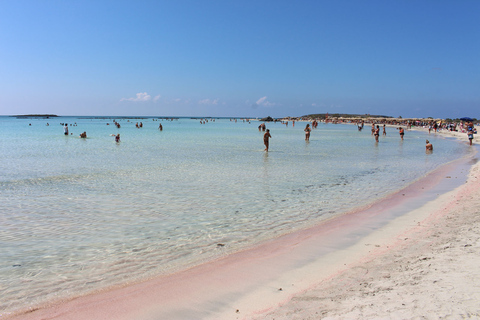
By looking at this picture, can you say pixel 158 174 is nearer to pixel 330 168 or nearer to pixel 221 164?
pixel 221 164

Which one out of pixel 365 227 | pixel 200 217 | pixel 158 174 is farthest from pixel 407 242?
pixel 158 174

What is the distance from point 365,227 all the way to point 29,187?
11.2 m

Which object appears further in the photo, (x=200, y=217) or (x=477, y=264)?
(x=200, y=217)

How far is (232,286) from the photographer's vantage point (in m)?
4.93

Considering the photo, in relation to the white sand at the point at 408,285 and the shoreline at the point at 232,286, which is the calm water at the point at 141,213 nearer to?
the shoreline at the point at 232,286

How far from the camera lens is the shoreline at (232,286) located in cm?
426

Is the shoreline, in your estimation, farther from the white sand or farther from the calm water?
the calm water

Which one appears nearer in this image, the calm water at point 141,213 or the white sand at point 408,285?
the white sand at point 408,285

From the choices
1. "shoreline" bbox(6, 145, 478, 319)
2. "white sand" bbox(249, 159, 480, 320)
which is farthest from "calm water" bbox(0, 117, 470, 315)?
"white sand" bbox(249, 159, 480, 320)

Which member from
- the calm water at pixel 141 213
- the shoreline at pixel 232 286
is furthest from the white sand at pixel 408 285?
the calm water at pixel 141 213

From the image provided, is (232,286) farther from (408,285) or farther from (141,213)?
(141,213)

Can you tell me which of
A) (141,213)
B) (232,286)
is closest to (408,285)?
(232,286)

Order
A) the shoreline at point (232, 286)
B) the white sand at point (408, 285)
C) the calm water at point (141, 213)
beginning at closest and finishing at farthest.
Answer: the white sand at point (408, 285) → the shoreline at point (232, 286) → the calm water at point (141, 213)

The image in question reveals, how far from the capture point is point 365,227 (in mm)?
7707
